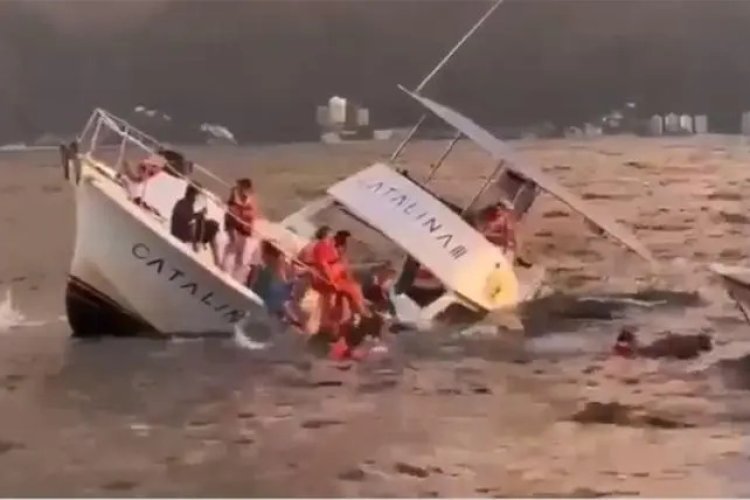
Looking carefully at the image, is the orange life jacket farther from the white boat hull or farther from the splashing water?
the splashing water

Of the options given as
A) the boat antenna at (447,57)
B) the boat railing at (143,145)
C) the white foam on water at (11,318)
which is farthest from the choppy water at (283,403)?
the boat antenna at (447,57)

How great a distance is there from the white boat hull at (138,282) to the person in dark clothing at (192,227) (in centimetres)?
1

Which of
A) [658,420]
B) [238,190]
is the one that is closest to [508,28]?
[238,190]

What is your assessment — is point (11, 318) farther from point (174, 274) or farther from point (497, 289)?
point (497, 289)

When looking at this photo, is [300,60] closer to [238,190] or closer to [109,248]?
[238,190]

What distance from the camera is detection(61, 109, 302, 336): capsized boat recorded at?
72.6 inches

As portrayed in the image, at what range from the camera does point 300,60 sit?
187 cm

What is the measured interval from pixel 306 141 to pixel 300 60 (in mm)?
117

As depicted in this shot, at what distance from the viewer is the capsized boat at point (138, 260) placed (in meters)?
1.84

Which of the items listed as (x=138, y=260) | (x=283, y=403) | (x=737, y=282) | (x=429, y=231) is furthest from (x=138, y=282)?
(x=737, y=282)

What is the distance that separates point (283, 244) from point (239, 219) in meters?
0.07

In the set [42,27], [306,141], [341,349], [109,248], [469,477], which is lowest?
[469,477]

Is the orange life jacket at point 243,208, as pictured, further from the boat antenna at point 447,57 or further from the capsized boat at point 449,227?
the boat antenna at point 447,57

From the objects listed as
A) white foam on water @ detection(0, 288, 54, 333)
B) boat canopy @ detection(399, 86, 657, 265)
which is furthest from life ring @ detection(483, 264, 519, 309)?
white foam on water @ detection(0, 288, 54, 333)
